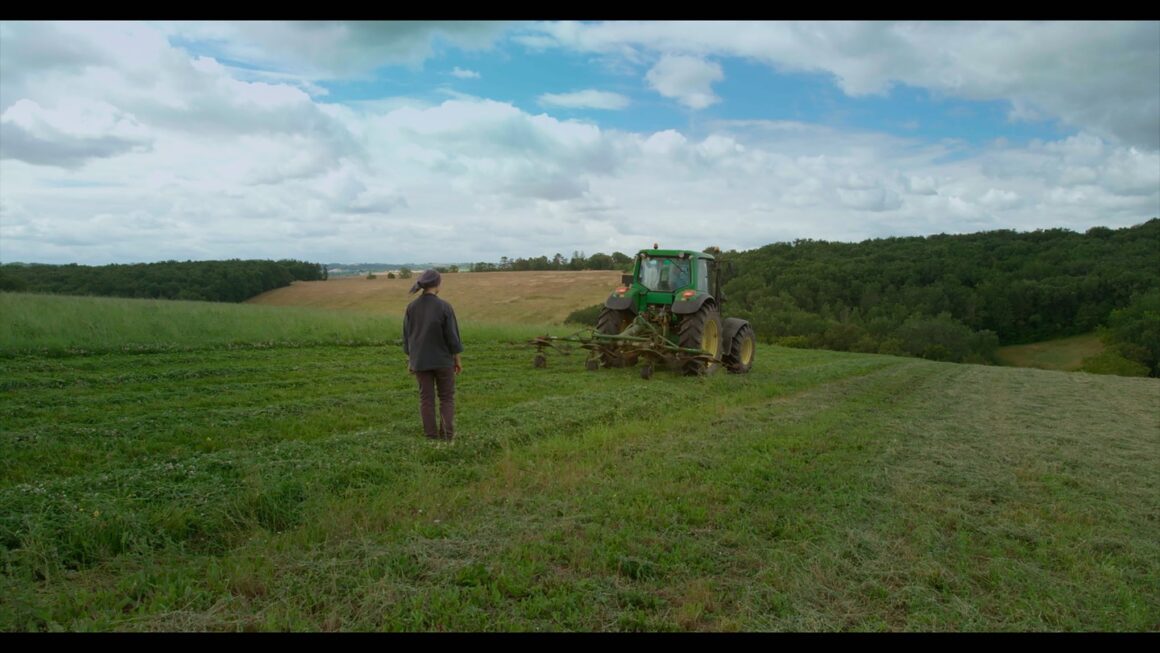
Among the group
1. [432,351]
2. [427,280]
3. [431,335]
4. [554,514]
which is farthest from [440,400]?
[554,514]

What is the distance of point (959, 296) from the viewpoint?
4072 centimetres

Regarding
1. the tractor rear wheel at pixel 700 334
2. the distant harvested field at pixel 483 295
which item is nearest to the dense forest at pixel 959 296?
the distant harvested field at pixel 483 295

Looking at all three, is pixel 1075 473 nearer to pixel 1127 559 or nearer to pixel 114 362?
pixel 1127 559

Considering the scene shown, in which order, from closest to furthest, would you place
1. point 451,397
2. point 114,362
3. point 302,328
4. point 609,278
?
1. point 451,397
2. point 114,362
3. point 302,328
4. point 609,278

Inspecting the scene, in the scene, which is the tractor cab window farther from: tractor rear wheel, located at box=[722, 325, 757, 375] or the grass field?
the grass field

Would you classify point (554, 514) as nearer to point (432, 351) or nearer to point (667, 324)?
point (432, 351)

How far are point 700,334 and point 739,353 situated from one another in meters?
1.88

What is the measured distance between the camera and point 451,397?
6.51m

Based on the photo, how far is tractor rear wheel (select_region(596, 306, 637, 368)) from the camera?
11.7 m

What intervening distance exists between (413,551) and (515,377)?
285 inches

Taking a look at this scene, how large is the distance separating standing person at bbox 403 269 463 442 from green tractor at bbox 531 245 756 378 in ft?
16.4

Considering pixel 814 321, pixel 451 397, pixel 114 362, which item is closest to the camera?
pixel 451 397

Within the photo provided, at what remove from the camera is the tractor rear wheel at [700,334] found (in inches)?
451

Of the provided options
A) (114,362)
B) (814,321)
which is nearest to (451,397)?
(114,362)
